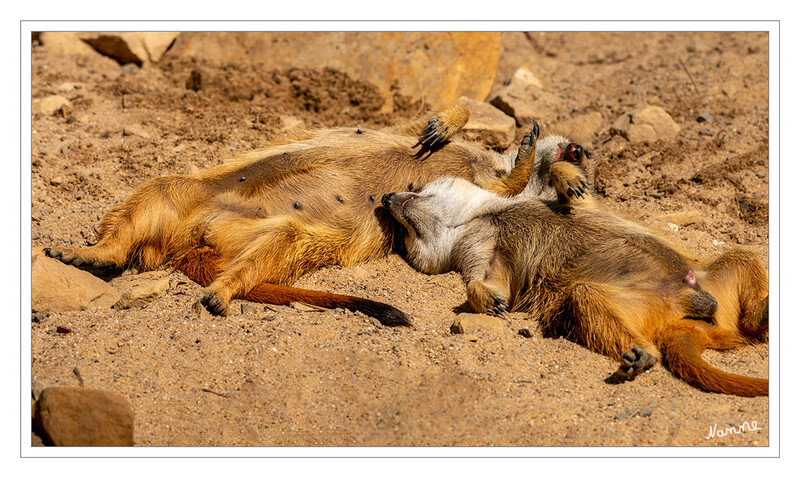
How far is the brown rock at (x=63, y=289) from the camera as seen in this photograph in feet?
12.0

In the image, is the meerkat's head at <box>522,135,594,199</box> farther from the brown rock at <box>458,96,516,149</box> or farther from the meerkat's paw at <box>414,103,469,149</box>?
the brown rock at <box>458,96,516,149</box>

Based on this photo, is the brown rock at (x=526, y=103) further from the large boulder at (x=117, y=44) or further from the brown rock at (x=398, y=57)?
the large boulder at (x=117, y=44)

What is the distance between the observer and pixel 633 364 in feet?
11.0

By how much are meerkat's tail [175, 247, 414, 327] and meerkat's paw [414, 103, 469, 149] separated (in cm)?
145

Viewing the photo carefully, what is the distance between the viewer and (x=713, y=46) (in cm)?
762

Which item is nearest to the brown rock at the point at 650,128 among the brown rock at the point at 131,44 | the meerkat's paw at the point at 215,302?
the meerkat's paw at the point at 215,302

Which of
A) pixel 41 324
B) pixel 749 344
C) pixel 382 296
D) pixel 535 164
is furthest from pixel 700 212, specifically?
pixel 41 324

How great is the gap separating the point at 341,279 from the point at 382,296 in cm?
31

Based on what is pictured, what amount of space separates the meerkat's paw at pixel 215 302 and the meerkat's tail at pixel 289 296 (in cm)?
23

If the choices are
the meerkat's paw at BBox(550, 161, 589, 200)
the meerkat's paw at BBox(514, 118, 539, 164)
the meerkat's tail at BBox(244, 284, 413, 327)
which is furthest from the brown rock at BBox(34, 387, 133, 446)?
the meerkat's paw at BBox(514, 118, 539, 164)

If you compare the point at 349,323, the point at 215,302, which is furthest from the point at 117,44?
the point at 349,323

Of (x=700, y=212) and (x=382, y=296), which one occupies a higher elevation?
(x=700, y=212)

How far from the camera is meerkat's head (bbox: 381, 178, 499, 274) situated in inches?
179

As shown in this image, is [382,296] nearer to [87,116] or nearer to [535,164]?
[535,164]
